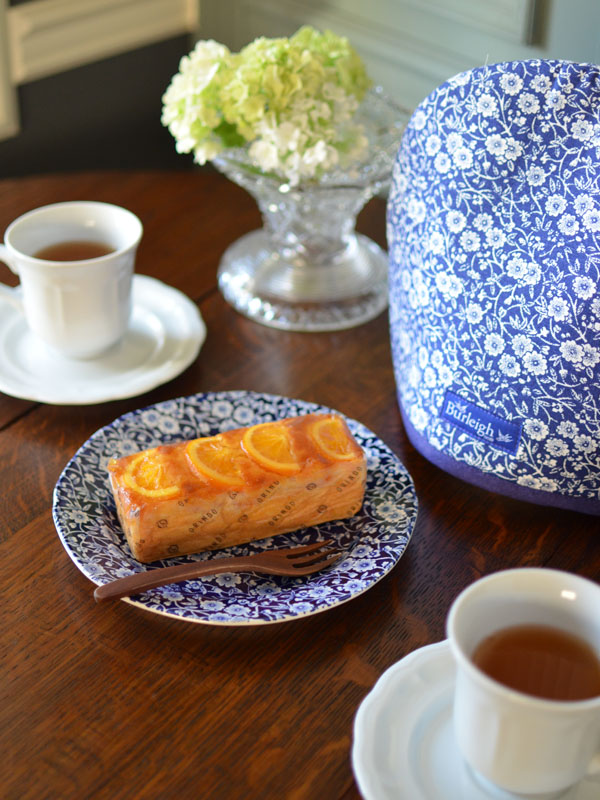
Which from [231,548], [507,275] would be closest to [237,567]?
[231,548]

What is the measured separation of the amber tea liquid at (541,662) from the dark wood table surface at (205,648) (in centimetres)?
13

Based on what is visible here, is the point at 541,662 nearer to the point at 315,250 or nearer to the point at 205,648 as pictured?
the point at 205,648

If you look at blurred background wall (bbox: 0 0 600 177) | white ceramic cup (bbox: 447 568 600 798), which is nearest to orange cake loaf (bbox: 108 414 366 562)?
white ceramic cup (bbox: 447 568 600 798)

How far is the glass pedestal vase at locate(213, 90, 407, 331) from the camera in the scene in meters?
0.97

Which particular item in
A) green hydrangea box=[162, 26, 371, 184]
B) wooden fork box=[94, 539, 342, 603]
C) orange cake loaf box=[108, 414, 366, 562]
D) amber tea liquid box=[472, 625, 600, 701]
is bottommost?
wooden fork box=[94, 539, 342, 603]

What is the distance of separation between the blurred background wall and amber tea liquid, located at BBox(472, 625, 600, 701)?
3.19 feet

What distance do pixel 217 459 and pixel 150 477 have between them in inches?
2.0

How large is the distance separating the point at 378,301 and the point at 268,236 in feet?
0.46

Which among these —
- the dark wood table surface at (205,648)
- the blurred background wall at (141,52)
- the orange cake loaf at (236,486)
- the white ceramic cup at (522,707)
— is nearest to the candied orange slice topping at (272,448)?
the orange cake loaf at (236,486)

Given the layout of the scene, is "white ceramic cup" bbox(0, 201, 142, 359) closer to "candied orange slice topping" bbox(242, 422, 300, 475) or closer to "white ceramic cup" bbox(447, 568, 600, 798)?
"candied orange slice topping" bbox(242, 422, 300, 475)

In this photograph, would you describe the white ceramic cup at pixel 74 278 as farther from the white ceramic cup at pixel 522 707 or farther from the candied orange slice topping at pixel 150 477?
the white ceramic cup at pixel 522 707

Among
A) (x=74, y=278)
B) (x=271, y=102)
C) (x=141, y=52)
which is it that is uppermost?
(x=271, y=102)

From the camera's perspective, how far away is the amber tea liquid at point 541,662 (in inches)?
19.7

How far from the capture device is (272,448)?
0.74 m
